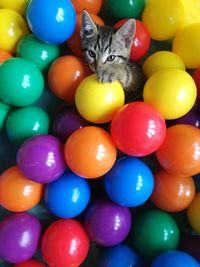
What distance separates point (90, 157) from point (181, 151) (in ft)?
1.10

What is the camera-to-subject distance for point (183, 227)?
1.45 meters

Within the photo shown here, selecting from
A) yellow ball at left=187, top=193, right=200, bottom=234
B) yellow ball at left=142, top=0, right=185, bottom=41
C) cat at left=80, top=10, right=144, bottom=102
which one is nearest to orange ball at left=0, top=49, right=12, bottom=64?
cat at left=80, top=10, right=144, bottom=102

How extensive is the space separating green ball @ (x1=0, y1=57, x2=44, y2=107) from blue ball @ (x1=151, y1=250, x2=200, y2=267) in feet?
2.69

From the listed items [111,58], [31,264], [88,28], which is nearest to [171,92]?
[111,58]

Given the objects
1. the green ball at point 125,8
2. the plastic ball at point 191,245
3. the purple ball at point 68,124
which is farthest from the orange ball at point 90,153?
the green ball at point 125,8

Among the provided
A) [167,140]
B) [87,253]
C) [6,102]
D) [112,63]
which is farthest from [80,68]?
[87,253]

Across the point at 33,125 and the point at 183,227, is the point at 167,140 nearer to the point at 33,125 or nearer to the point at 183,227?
the point at 183,227

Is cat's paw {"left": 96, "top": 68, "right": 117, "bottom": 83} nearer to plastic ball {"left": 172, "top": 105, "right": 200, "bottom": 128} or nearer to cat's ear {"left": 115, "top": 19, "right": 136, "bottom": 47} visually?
cat's ear {"left": 115, "top": 19, "right": 136, "bottom": 47}

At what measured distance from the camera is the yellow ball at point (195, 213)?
1.35 m

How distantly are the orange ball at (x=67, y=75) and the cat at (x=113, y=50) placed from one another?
0.17 feet

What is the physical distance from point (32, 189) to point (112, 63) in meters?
0.63

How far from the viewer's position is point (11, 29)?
60.9 inches

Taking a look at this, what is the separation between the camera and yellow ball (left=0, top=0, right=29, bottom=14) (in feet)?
5.28

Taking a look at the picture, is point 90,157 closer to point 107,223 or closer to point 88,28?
point 107,223
